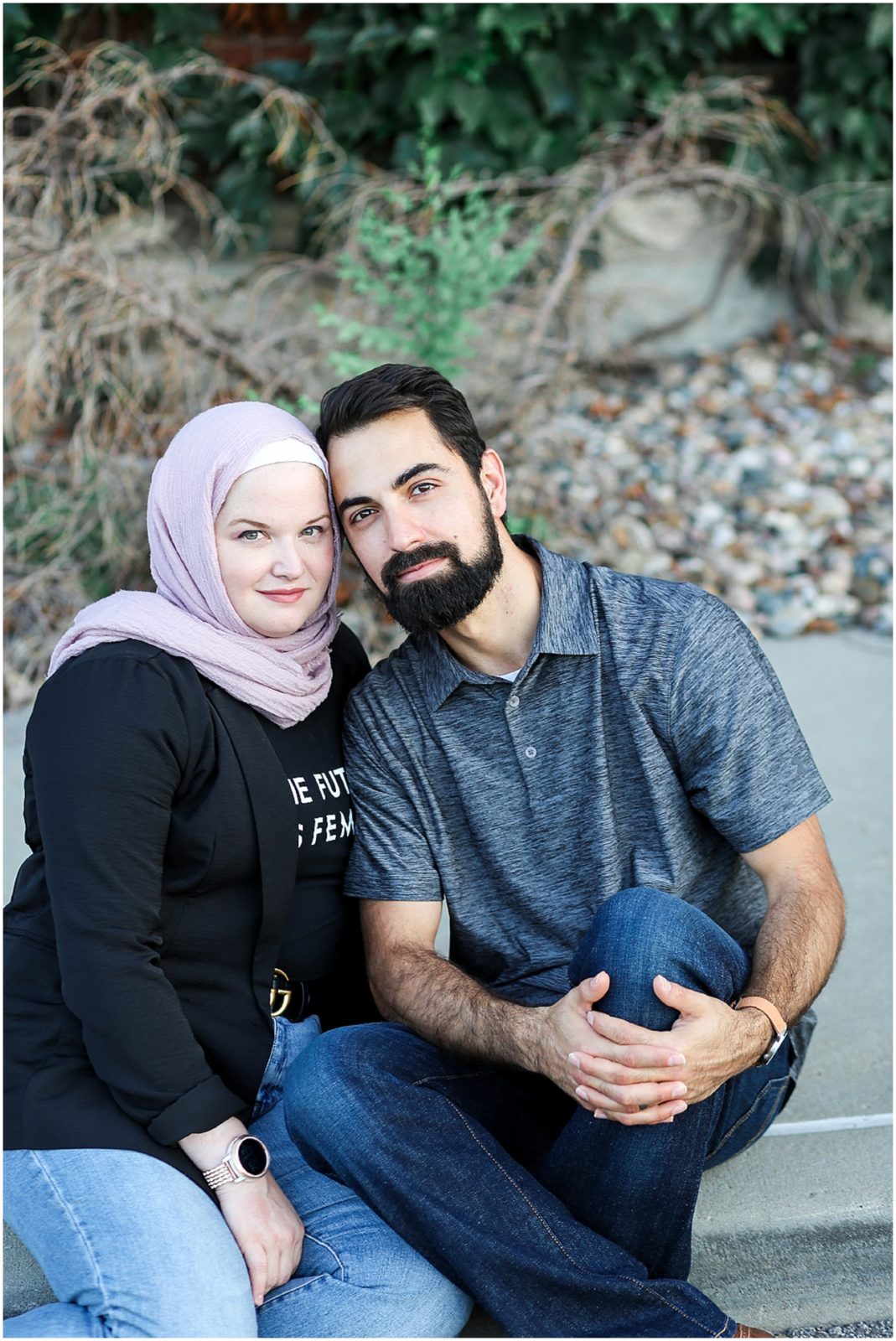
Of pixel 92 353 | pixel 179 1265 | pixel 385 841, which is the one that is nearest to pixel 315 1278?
pixel 179 1265

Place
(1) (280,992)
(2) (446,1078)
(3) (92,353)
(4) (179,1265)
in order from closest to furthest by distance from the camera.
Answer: (4) (179,1265), (2) (446,1078), (1) (280,992), (3) (92,353)

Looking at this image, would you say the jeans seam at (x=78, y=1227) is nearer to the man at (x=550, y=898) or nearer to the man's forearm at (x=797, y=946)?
the man at (x=550, y=898)

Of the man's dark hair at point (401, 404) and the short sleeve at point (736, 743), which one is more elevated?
the man's dark hair at point (401, 404)

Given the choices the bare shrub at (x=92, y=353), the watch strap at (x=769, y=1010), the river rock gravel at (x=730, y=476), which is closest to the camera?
the watch strap at (x=769, y=1010)

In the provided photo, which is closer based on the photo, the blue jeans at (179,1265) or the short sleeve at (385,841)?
the blue jeans at (179,1265)

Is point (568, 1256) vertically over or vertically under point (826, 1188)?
over

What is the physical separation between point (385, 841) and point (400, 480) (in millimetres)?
620

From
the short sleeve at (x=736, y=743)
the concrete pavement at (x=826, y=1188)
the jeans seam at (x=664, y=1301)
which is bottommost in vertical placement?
the concrete pavement at (x=826, y=1188)

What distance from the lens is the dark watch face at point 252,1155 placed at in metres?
1.88

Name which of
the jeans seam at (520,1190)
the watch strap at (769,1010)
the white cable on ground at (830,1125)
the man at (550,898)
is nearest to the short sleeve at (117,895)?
the man at (550,898)

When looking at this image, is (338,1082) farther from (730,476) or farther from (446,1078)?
(730,476)

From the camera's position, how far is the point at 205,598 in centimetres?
208

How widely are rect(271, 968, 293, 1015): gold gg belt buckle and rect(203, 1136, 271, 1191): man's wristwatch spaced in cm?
28

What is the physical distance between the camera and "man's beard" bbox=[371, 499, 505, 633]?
87.0 inches
